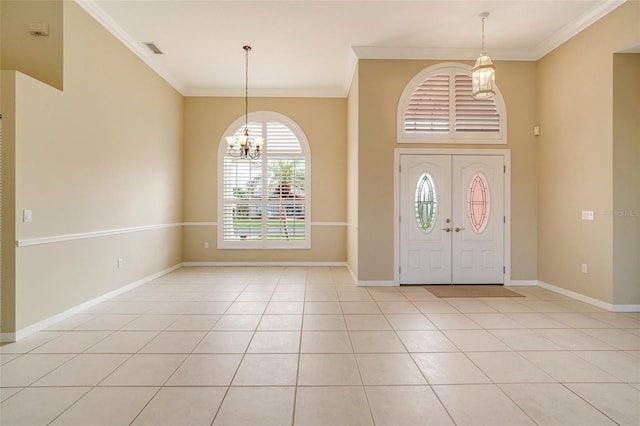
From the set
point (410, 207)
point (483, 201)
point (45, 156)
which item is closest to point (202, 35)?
point (45, 156)

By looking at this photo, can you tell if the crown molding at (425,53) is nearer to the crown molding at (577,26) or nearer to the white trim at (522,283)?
the crown molding at (577,26)

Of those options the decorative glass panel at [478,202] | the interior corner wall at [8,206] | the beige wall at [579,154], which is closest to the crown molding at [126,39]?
the interior corner wall at [8,206]

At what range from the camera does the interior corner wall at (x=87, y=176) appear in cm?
323

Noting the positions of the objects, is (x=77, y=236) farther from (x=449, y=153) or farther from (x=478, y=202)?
(x=478, y=202)

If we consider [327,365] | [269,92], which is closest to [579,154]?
[327,365]

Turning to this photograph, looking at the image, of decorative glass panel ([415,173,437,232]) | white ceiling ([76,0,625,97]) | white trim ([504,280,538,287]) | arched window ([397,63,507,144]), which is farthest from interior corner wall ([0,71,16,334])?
white trim ([504,280,538,287])

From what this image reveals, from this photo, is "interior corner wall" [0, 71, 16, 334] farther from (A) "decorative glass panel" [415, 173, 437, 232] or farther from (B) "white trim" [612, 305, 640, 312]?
(B) "white trim" [612, 305, 640, 312]

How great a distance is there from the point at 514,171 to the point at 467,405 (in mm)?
4356

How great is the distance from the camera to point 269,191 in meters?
7.01

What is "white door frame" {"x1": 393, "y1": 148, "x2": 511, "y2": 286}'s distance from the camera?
521 cm

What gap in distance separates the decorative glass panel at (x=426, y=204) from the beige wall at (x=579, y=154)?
170 centimetres

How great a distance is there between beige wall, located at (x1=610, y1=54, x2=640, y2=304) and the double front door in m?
1.48

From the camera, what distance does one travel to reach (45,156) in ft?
11.2

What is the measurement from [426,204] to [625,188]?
239 cm
